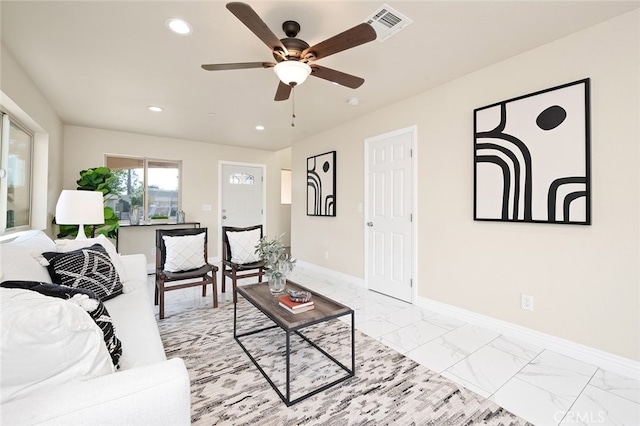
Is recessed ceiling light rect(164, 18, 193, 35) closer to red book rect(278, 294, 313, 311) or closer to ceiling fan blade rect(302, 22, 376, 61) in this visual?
ceiling fan blade rect(302, 22, 376, 61)

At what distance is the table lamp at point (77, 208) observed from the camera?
8.65 feet

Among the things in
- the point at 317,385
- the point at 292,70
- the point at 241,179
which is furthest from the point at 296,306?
the point at 241,179

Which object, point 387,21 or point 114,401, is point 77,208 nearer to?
point 114,401

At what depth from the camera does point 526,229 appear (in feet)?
7.79

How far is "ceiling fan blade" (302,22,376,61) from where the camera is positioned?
5.17 ft

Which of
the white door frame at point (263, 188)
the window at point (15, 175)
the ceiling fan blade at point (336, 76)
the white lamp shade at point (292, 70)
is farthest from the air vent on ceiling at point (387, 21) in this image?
the white door frame at point (263, 188)

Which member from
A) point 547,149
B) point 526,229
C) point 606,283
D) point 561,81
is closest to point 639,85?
point 561,81

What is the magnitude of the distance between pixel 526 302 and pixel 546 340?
0.97 ft

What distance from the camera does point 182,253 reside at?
2988 mm

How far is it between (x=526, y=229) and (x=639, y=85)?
1.15m

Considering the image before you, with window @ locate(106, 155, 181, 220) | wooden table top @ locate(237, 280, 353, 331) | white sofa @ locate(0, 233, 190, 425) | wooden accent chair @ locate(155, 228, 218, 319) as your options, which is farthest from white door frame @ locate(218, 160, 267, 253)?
white sofa @ locate(0, 233, 190, 425)

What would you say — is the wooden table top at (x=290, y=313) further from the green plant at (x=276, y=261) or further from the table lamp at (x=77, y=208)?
the table lamp at (x=77, y=208)

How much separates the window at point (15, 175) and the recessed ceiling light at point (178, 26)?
1.92 meters

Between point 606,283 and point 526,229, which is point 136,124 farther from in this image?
point 606,283
